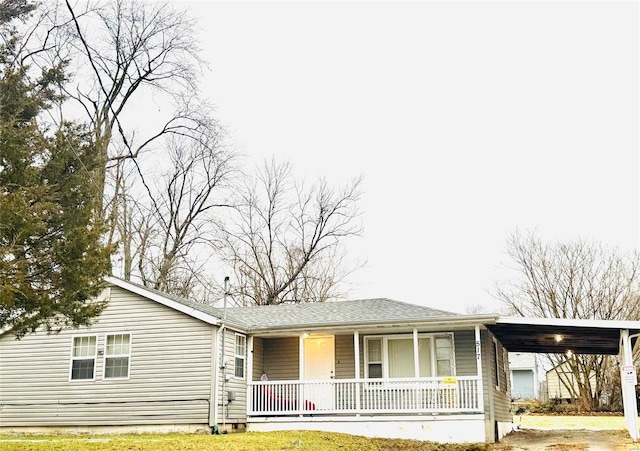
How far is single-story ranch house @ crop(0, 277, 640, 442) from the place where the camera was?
643 inches

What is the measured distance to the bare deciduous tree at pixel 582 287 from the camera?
3278 cm

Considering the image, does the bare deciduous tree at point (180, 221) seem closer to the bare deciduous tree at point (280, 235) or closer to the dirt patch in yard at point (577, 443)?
the bare deciduous tree at point (280, 235)

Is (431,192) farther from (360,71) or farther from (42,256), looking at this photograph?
(42,256)

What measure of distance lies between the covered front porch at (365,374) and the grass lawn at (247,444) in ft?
4.37

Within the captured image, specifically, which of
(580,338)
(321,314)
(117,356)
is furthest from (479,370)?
(117,356)

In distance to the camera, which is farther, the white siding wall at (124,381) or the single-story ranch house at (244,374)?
the white siding wall at (124,381)

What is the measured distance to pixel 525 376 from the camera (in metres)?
53.2

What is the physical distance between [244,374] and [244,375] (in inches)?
1.0

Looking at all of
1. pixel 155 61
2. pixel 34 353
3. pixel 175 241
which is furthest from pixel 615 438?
pixel 175 241

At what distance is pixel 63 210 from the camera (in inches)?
422

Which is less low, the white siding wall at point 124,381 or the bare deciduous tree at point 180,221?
the bare deciduous tree at point 180,221

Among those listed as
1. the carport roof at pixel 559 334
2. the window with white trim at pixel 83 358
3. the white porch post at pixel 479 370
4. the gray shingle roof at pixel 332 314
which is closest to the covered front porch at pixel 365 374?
the white porch post at pixel 479 370

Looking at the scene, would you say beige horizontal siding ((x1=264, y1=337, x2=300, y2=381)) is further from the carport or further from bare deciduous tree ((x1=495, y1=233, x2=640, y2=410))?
bare deciduous tree ((x1=495, y1=233, x2=640, y2=410))

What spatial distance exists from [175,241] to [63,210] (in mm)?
21885
